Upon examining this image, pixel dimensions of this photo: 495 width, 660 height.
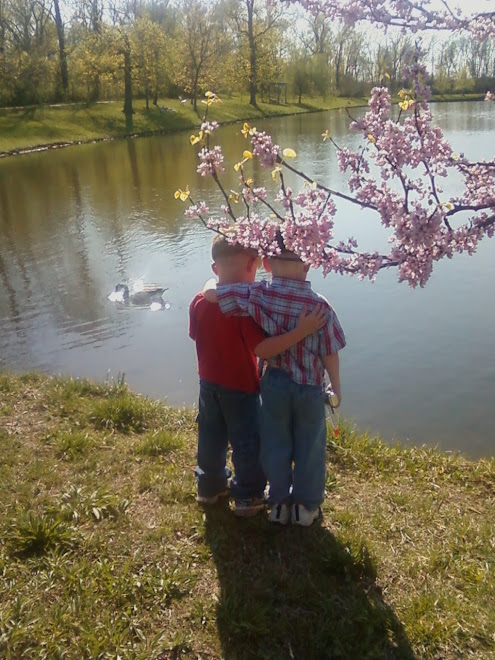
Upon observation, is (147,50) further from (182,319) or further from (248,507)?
(248,507)

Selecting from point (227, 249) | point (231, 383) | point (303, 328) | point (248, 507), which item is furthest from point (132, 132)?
point (303, 328)

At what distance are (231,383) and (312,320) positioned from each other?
547mm

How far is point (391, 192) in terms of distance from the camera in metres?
2.57

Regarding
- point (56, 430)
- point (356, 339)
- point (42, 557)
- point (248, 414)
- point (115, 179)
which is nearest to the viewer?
point (42, 557)

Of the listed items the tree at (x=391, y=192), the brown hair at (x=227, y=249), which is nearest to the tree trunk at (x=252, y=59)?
the tree at (x=391, y=192)

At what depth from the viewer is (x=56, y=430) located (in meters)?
4.04

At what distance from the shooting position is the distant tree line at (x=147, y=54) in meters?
39.1

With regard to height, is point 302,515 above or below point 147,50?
below

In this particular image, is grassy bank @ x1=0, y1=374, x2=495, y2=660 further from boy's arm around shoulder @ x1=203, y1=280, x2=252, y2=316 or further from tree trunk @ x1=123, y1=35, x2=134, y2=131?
tree trunk @ x1=123, y1=35, x2=134, y2=131

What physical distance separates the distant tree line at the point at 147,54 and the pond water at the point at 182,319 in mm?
26271

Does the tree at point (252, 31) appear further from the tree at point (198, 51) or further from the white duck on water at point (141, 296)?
the white duck on water at point (141, 296)

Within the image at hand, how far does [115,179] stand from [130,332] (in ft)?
39.9

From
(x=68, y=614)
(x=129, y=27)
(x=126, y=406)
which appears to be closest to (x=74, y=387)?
(x=126, y=406)

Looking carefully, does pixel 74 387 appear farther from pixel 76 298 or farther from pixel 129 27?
pixel 129 27
